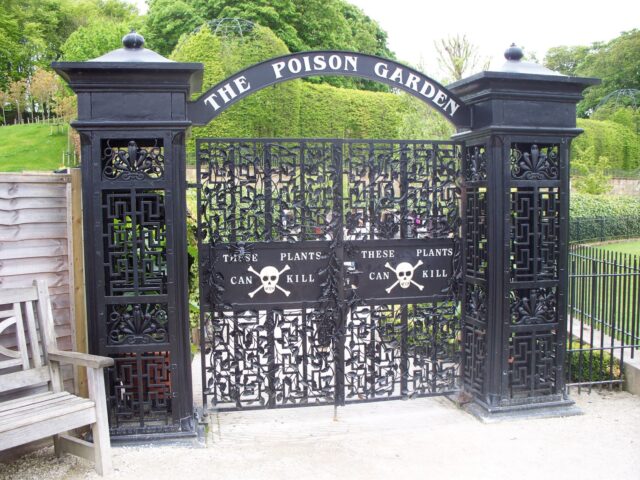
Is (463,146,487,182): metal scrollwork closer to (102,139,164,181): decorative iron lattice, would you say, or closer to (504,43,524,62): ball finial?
(504,43,524,62): ball finial

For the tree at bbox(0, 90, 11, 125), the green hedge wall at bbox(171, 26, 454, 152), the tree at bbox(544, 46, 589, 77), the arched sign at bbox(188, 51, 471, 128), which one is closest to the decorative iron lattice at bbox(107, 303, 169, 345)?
the arched sign at bbox(188, 51, 471, 128)

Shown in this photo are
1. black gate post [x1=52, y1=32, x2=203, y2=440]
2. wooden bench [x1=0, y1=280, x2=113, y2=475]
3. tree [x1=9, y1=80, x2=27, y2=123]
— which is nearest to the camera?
wooden bench [x1=0, y1=280, x2=113, y2=475]

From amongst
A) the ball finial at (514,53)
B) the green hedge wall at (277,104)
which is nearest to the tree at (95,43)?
the green hedge wall at (277,104)

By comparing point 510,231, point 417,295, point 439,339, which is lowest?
point 439,339

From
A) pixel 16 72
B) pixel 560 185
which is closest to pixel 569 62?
pixel 16 72

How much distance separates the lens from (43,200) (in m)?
4.77

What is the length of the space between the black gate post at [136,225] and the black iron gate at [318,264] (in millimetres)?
394

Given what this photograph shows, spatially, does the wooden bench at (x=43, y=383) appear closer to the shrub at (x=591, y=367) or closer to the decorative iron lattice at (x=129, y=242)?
the decorative iron lattice at (x=129, y=242)

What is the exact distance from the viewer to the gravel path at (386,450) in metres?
4.42

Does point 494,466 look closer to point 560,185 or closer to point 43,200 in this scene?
point 560,185

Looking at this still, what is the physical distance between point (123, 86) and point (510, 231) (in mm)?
3425

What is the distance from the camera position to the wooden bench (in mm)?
4016

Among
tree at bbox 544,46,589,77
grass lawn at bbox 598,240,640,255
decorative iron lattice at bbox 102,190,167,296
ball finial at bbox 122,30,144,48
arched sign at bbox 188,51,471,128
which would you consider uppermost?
tree at bbox 544,46,589,77

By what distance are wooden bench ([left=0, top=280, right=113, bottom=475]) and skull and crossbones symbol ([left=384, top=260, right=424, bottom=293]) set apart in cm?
258
